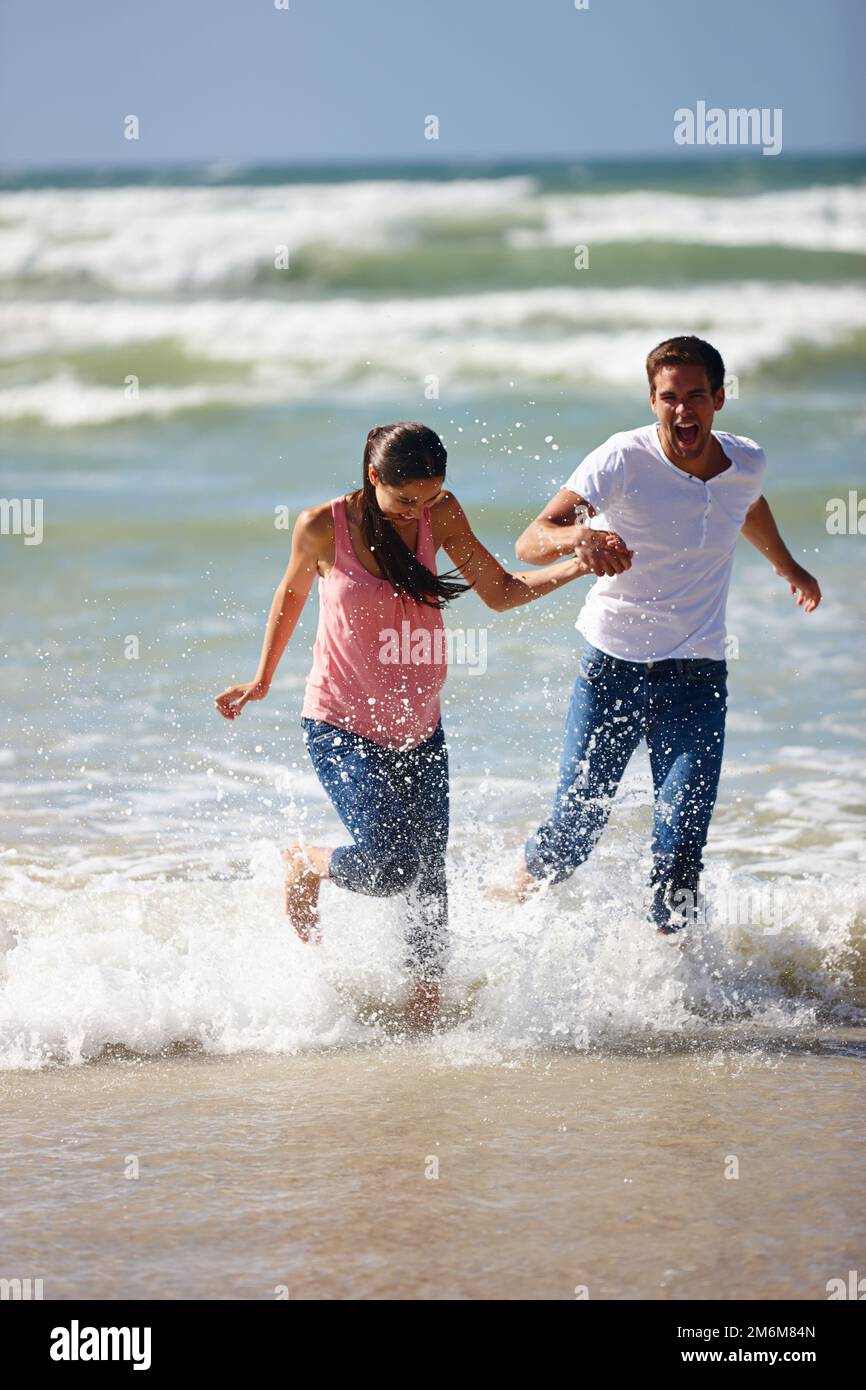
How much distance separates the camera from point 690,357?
401 centimetres

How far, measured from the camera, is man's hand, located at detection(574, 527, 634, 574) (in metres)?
3.84

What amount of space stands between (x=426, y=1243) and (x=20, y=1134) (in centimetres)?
107

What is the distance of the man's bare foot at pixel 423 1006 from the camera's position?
13.8 ft

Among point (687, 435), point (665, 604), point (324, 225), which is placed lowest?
point (665, 604)

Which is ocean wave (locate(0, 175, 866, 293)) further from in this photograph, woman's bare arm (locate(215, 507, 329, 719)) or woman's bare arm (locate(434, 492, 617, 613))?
woman's bare arm (locate(434, 492, 617, 613))

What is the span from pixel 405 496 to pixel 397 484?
38 mm

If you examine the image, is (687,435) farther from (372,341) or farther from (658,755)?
(372,341)

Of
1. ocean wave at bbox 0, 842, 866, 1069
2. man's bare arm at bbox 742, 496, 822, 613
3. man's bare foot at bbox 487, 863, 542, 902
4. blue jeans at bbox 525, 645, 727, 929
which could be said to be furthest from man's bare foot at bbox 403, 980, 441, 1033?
man's bare arm at bbox 742, 496, 822, 613

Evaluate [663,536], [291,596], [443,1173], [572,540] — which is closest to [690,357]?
[663,536]

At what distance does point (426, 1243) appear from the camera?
2.91m

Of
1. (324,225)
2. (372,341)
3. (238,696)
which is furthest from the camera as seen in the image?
(324,225)

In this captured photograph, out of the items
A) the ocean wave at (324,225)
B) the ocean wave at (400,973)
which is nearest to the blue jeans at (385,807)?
the ocean wave at (400,973)

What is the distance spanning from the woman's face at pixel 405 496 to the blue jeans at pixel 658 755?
66 centimetres

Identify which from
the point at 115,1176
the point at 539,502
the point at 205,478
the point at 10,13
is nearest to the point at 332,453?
the point at 205,478
